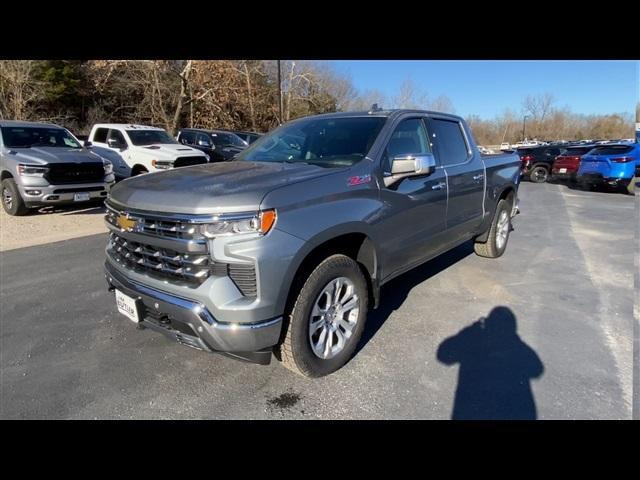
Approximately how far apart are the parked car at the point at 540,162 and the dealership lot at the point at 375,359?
15.6 m

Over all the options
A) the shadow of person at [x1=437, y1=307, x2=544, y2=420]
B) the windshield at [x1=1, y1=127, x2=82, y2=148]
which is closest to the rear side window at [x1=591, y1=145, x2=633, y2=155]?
the shadow of person at [x1=437, y1=307, x2=544, y2=420]

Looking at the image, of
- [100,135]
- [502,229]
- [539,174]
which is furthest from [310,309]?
[539,174]

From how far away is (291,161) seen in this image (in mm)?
3361

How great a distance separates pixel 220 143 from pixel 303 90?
2341cm

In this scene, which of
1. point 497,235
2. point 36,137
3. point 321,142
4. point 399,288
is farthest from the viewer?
point 36,137

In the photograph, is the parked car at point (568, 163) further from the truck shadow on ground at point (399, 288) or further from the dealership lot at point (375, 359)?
the dealership lot at point (375, 359)

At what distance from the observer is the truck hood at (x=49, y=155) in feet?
25.8

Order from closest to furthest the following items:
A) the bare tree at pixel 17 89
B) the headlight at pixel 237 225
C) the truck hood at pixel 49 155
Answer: the headlight at pixel 237 225 < the truck hood at pixel 49 155 < the bare tree at pixel 17 89

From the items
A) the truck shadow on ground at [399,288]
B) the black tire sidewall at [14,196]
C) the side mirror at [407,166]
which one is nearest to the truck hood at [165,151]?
the black tire sidewall at [14,196]

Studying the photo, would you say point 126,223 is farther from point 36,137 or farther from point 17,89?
point 17,89

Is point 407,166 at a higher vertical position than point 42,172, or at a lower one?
higher

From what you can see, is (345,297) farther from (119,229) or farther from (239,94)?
(239,94)

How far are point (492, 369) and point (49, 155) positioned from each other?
898cm

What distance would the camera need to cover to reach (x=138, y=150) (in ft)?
34.7
